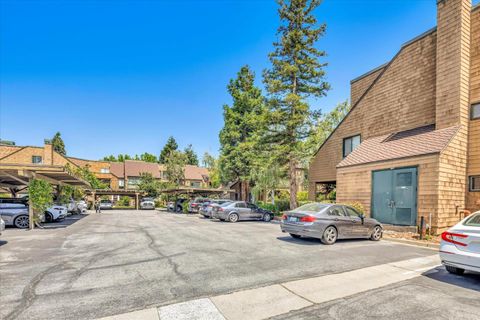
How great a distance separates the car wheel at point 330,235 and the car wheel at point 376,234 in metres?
2.05

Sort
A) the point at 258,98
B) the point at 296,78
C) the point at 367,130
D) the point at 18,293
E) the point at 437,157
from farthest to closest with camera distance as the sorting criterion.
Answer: the point at 258,98
the point at 296,78
the point at 367,130
the point at 437,157
the point at 18,293

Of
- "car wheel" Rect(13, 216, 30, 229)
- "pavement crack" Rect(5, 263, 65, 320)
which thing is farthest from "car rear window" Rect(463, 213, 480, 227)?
"car wheel" Rect(13, 216, 30, 229)

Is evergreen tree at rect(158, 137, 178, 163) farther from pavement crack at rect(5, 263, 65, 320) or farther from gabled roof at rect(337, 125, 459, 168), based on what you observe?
pavement crack at rect(5, 263, 65, 320)

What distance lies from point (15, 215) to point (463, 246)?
18702 mm

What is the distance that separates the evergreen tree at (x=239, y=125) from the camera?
3117 centimetres

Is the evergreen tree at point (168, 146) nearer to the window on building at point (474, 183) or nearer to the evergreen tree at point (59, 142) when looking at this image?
the evergreen tree at point (59, 142)

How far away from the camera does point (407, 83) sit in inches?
603

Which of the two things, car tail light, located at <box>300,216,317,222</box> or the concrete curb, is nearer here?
car tail light, located at <box>300,216,317,222</box>

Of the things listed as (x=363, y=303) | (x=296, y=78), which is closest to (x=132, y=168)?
(x=296, y=78)

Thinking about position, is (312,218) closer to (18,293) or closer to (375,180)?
(375,180)

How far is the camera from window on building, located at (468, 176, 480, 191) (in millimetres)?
12000

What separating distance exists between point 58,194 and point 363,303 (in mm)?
25260

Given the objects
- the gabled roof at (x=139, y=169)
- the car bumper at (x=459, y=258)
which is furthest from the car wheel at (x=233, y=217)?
the gabled roof at (x=139, y=169)

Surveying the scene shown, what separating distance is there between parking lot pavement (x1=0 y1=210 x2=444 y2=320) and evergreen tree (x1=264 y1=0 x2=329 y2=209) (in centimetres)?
1128
